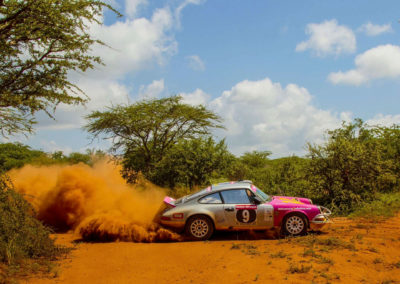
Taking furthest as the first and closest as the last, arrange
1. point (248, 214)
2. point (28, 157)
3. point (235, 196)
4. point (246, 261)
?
point (28, 157), point (235, 196), point (248, 214), point (246, 261)

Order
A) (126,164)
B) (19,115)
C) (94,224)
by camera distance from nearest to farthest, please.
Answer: (94,224), (19,115), (126,164)

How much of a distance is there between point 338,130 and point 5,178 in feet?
43.3

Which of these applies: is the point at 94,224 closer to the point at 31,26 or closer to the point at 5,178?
the point at 5,178

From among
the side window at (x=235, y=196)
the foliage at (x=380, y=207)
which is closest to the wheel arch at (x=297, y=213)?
the side window at (x=235, y=196)

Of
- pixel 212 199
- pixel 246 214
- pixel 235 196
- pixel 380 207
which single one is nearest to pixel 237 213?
pixel 246 214

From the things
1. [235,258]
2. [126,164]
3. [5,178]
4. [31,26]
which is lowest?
[235,258]

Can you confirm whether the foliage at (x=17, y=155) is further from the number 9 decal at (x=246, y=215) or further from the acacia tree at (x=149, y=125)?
the number 9 decal at (x=246, y=215)

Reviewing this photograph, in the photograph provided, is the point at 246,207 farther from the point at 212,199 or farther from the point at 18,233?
the point at 18,233

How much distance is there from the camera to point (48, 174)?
1859cm

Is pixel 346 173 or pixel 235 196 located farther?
pixel 346 173

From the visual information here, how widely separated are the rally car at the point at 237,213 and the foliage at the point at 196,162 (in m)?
5.32

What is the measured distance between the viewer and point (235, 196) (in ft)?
34.2

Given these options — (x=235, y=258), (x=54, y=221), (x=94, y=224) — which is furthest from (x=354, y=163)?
(x=54, y=221)

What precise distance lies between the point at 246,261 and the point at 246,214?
2.39 metres
